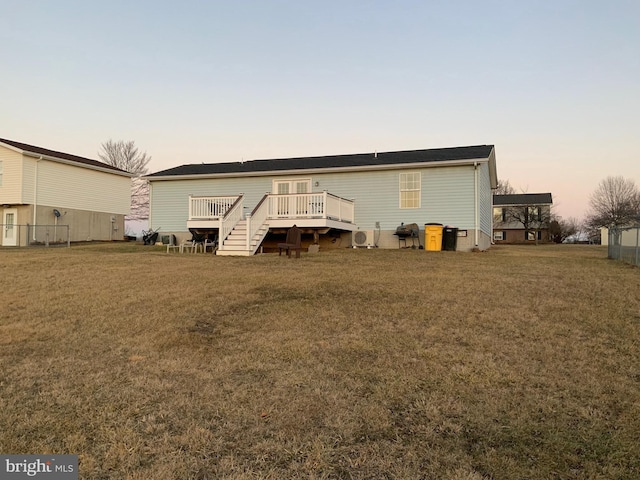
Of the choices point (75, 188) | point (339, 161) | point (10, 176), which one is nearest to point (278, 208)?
point (339, 161)

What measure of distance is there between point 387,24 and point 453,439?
14.0m

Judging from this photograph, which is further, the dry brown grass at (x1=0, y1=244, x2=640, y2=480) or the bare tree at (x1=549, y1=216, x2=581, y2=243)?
the bare tree at (x1=549, y1=216, x2=581, y2=243)

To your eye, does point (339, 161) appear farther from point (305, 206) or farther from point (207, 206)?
point (207, 206)

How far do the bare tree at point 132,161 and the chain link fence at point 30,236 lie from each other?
74.2ft

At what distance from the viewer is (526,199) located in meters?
48.8

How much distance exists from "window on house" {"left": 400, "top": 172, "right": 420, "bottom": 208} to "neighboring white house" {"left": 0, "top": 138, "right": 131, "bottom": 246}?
1648cm

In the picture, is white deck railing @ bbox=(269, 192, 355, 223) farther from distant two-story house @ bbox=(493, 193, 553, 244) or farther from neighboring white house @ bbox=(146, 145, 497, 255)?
A: distant two-story house @ bbox=(493, 193, 553, 244)

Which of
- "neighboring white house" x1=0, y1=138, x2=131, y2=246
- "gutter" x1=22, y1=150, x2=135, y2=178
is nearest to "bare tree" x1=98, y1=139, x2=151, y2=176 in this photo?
"gutter" x1=22, y1=150, x2=135, y2=178

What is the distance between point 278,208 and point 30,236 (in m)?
14.7

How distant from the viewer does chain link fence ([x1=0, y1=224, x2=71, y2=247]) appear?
818 inches

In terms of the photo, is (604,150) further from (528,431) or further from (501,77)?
(528,431)

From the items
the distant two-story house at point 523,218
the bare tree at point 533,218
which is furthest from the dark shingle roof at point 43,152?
the bare tree at point 533,218

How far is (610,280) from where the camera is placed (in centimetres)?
800

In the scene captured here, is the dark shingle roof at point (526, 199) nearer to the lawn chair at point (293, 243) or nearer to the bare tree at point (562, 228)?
the bare tree at point (562, 228)
